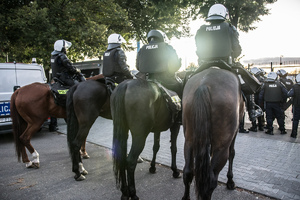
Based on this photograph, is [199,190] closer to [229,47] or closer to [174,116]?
[174,116]

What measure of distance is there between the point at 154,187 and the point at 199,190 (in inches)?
62.9

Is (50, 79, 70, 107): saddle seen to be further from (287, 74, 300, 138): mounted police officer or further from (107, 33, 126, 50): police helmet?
(287, 74, 300, 138): mounted police officer

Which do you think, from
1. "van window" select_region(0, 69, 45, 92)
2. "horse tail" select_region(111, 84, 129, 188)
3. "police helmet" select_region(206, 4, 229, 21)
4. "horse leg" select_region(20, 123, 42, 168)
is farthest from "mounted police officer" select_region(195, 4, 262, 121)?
"van window" select_region(0, 69, 45, 92)

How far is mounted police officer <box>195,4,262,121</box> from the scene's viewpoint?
3.25 m

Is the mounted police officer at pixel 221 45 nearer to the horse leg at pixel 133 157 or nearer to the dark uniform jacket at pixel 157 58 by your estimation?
the dark uniform jacket at pixel 157 58

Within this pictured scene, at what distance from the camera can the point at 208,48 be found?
11.0 ft

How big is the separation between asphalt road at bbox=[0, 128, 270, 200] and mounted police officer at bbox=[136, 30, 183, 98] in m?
1.84

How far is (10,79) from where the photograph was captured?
24.3ft

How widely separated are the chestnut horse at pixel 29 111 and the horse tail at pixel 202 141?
338 cm

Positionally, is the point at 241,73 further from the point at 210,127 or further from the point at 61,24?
the point at 61,24

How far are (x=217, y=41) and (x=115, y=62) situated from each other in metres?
2.43

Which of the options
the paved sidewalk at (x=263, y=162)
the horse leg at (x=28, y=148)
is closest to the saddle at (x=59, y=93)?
the horse leg at (x=28, y=148)

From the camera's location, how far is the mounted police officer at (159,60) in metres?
4.02

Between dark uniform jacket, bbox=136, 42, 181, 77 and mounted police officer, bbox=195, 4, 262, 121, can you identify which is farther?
dark uniform jacket, bbox=136, 42, 181, 77
